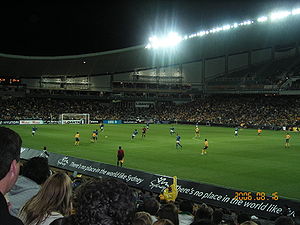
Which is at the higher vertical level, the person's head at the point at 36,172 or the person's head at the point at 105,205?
the person's head at the point at 105,205

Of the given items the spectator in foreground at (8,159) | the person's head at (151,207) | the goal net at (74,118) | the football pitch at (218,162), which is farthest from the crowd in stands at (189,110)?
the spectator in foreground at (8,159)

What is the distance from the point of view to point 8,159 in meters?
2.59

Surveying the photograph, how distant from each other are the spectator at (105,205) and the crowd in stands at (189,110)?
209 ft

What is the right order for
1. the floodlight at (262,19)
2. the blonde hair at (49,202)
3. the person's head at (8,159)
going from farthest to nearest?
the floodlight at (262,19) < the blonde hair at (49,202) < the person's head at (8,159)

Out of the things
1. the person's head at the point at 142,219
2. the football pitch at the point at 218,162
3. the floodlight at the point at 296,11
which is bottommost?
the football pitch at the point at 218,162

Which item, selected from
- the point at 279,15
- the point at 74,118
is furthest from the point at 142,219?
the point at 74,118

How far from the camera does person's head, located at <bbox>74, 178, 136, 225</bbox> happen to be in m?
2.46

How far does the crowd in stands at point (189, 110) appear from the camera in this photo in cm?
6856

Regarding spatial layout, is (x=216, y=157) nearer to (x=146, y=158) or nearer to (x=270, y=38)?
(x=146, y=158)

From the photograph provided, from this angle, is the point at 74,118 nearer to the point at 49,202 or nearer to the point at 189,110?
the point at 189,110

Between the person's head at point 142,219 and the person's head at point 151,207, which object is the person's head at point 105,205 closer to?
the person's head at point 142,219

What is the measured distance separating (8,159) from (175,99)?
9414cm

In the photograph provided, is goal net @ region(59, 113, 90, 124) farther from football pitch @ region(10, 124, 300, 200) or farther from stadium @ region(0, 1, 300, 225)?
football pitch @ region(10, 124, 300, 200)

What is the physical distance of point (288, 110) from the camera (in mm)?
67875
